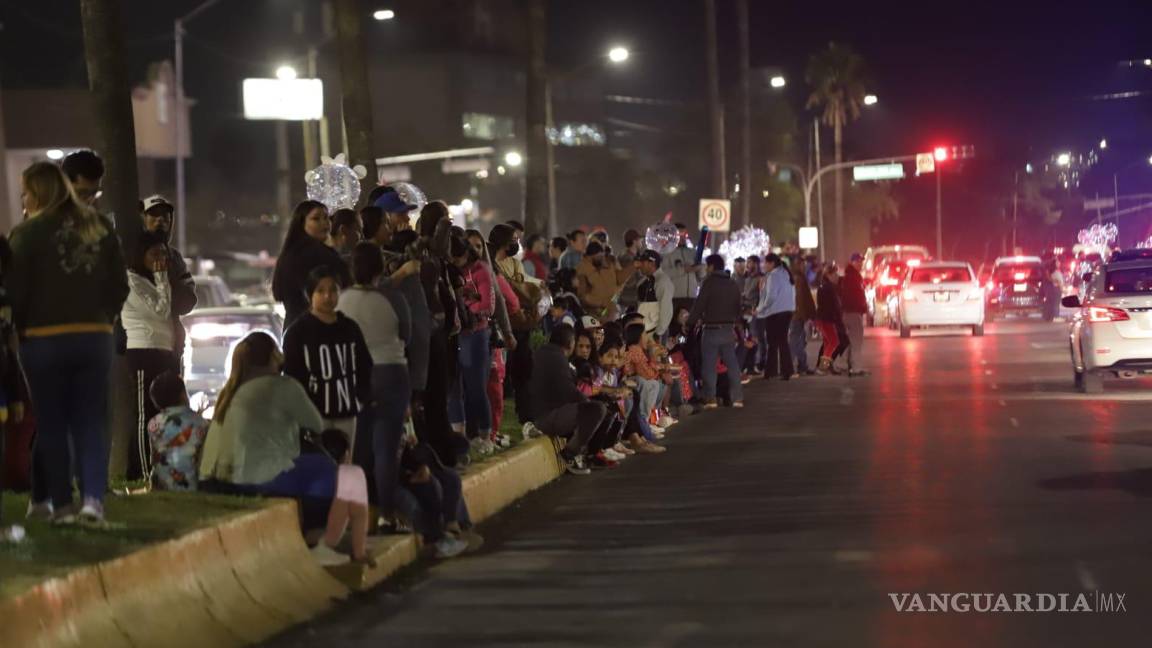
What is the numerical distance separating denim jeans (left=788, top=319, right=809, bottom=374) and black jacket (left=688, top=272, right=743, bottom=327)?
6.77 m

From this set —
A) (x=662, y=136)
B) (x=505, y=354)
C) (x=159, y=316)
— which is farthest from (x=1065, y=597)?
(x=662, y=136)

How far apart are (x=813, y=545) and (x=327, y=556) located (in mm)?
2924

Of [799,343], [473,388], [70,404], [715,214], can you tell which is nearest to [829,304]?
[799,343]

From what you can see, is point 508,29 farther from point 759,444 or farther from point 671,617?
point 671,617

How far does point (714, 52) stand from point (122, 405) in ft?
108

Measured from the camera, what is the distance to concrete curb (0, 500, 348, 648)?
26.9 feet

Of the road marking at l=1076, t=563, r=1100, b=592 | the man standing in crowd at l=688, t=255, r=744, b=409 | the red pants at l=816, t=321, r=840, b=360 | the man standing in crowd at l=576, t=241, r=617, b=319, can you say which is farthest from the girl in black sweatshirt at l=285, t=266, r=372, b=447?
the red pants at l=816, t=321, r=840, b=360

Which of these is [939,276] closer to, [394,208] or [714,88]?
[714,88]

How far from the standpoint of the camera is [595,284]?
72.7 feet

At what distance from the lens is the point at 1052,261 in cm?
5209

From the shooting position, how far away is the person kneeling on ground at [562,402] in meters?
17.2

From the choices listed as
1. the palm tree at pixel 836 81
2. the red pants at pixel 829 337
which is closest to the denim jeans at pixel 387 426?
the red pants at pixel 829 337

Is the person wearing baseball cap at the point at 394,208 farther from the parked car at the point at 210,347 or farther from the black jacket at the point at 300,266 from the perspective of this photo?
the parked car at the point at 210,347

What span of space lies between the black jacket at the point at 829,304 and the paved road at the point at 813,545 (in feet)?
30.1
